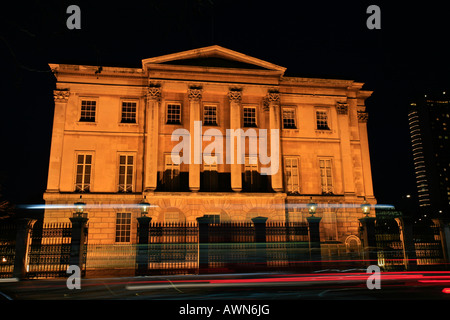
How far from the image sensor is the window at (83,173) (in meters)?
27.0

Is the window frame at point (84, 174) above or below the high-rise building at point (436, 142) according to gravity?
below

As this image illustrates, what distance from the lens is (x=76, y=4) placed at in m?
7.43

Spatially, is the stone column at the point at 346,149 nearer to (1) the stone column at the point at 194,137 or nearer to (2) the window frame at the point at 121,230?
(1) the stone column at the point at 194,137

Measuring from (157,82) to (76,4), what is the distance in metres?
21.1

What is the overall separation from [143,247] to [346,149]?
19705 mm

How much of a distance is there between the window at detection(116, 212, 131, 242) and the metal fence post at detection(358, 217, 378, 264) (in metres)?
16.3

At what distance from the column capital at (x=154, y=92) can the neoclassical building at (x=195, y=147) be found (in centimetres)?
8

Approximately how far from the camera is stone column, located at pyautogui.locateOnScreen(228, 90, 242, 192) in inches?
1088

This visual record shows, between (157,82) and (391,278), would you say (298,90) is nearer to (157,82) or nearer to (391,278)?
(157,82)

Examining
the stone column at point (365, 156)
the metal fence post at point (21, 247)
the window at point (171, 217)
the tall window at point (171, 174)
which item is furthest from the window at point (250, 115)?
the metal fence post at point (21, 247)

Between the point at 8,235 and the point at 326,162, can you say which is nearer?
the point at 8,235

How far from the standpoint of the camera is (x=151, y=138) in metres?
27.3

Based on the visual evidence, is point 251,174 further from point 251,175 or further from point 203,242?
point 203,242
